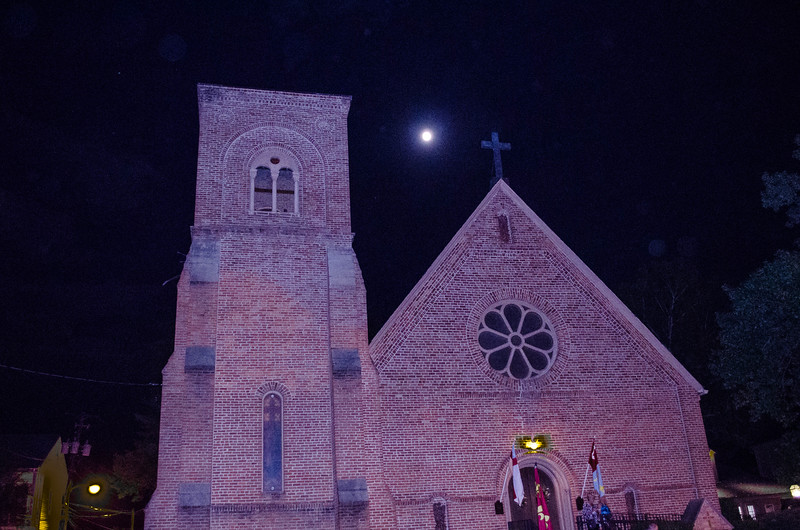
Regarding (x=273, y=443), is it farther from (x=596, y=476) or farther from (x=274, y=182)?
(x=596, y=476)

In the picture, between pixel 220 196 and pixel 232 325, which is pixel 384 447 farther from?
pixel 220 196

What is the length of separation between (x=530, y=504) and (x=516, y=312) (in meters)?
5.02

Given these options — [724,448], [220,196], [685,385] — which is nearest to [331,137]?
[220,196]

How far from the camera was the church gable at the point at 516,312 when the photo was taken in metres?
17.7

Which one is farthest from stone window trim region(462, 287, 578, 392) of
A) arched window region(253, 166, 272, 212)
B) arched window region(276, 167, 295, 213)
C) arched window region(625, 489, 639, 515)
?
arched window region(253, 166, 272, 212)

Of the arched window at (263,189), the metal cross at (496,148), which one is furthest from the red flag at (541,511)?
the arched window at (263,189)

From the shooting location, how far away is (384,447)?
16.1 metres

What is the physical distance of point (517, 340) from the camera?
18.3m

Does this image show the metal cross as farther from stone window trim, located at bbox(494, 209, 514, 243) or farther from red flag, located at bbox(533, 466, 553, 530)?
red flag, located at bbox(533, 466, 553, 530)

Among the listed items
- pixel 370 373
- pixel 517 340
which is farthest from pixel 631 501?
pixel 370 373

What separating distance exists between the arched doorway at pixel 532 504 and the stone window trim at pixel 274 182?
9.22 metres

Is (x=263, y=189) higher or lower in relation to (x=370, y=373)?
higher

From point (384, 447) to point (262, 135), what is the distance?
30.3 ft

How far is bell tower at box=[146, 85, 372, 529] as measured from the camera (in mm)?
14961
